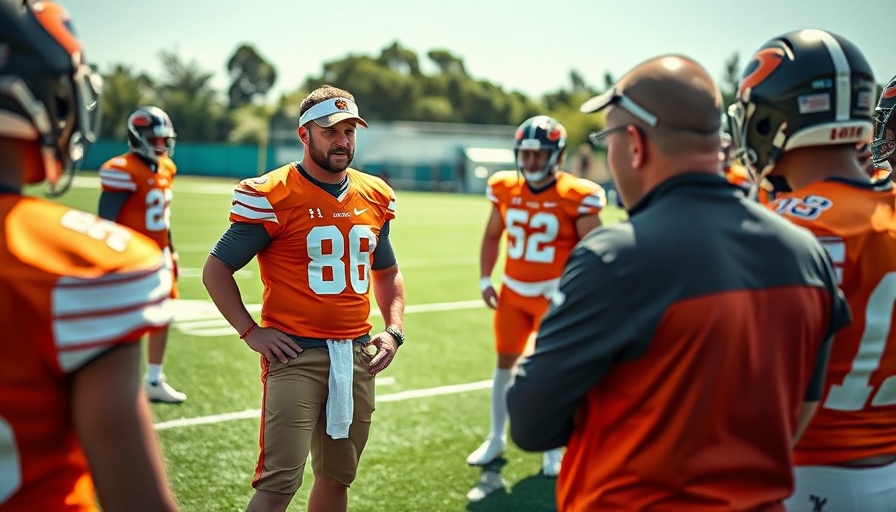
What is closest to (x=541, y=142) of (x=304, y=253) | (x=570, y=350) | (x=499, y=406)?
(x=499, y=406)

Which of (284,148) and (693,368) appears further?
(284,148)

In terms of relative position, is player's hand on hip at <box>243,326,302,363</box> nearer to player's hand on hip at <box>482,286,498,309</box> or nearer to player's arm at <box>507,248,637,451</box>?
player's arm at <box>507,248,637,451</box>

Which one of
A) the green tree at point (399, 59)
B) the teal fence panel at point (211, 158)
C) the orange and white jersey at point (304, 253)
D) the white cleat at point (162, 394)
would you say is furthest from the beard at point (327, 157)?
the green tree at point (399, 59)

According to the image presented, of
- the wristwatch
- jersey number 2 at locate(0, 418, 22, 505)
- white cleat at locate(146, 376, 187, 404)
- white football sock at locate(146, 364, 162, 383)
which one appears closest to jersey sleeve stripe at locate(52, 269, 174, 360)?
jersey number 2 at locate(0, 418, 22, 505)

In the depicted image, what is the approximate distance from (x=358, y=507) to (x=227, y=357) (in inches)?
139

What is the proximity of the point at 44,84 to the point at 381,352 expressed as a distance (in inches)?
97.8

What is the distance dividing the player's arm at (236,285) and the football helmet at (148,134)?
3.64m

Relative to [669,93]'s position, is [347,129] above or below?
below

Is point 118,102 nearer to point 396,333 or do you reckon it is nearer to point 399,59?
point 399,59

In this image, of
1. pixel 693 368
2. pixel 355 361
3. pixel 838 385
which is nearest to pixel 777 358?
pixel 693 368

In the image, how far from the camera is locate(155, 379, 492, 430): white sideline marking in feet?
18.9

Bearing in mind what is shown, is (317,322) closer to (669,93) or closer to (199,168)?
(669,93)

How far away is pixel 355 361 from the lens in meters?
3.76

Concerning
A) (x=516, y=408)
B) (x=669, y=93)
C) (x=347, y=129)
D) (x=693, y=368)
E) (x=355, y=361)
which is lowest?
(x=355, y=361)
